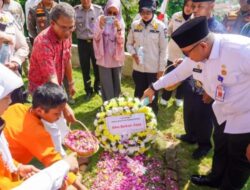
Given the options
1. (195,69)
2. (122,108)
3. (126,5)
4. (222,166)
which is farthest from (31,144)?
(126,5)

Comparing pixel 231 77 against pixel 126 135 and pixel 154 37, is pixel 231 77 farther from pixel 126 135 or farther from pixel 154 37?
pixel 154 37

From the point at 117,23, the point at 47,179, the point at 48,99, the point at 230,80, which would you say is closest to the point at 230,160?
the point at 230,80

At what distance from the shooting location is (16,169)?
265 centimetres

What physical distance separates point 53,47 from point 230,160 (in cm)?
228

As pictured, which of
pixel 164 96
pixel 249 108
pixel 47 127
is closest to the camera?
pixel 47 127

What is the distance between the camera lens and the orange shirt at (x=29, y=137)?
2.78m

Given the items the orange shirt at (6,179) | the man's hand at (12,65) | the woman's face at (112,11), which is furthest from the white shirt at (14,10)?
the orange shirt at (6,179)

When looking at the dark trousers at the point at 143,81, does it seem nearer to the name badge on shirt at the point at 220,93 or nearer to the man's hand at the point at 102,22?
the man's hand at the point at 102,22

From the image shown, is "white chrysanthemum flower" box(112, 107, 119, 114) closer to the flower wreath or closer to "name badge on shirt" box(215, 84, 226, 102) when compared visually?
the flower wreath

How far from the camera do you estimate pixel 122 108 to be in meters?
4.02

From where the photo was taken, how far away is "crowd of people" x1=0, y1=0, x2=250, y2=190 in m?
2.79

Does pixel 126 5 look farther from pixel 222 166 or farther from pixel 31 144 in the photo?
pixel 31 144

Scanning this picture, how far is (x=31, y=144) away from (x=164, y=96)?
12.1 feet

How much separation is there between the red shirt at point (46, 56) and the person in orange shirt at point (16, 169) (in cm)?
126
